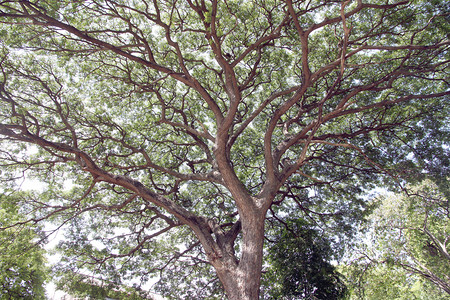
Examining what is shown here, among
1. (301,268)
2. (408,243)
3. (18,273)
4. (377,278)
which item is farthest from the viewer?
(408,243)

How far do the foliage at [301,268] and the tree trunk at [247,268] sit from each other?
2467 millimetres

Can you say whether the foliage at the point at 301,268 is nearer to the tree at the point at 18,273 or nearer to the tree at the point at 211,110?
the tree at the point at 211,110

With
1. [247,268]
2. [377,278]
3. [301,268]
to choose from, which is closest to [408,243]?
[377,278]

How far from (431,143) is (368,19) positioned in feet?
12.2

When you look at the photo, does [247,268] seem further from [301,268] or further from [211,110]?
[211,110]

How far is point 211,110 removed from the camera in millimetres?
7695

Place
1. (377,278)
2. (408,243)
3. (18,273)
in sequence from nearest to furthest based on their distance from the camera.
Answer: (18,273) → (377,278) → (408,243)

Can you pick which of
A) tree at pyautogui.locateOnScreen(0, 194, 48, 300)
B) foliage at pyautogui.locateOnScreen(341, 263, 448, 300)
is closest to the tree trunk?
foliage at pyautogui.locateOnScreen(341, 263, 448, 300)

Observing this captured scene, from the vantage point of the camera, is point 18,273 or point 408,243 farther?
point 408,243

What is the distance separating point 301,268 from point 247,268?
2.70m

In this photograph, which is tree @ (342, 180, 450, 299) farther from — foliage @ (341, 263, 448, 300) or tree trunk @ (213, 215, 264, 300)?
tree trunk @ (213, 215, 264, 300)

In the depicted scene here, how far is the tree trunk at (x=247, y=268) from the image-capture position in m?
4.51

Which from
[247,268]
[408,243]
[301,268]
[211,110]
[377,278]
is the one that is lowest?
[247,268]

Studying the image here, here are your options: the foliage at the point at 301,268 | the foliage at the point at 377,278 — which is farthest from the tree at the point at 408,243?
the foliage at the point at 301,268
